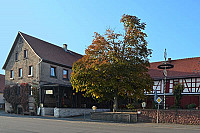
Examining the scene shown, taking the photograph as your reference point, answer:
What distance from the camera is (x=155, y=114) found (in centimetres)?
2195

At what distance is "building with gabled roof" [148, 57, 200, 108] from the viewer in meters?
33.3

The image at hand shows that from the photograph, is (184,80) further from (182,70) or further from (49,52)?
(49,52)

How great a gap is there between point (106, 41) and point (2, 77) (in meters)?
35.3

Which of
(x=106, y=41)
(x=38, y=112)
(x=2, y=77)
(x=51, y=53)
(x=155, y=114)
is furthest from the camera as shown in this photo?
(x=2, y=77)

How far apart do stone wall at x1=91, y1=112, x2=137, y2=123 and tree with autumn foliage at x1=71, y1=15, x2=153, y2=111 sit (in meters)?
Result: 2.04

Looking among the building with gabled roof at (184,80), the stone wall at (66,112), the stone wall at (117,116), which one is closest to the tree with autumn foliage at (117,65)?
the stone wall at (117,116)

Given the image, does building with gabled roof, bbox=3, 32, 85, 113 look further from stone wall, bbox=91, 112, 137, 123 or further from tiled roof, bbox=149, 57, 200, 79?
tiled roof, bbox=149, 57, 200, 79

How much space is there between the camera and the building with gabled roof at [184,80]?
33281mm

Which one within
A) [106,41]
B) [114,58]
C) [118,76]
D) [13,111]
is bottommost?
[13,111]

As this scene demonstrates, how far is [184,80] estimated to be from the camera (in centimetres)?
3466

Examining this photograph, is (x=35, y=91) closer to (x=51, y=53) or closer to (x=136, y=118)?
(x=51, y=53)

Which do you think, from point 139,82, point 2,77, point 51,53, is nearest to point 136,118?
point 139,82

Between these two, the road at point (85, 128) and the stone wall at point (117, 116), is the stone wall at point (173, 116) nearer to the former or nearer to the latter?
the stone wall at point (117, 116)

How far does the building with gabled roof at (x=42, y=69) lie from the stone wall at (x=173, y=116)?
12.3 metres
